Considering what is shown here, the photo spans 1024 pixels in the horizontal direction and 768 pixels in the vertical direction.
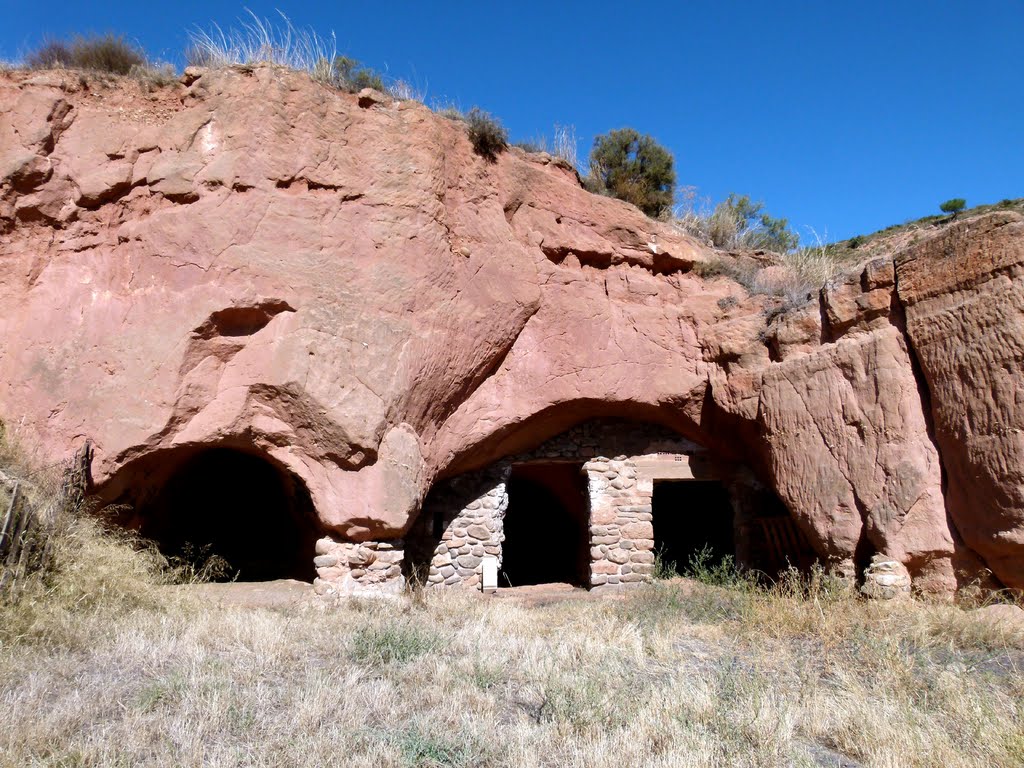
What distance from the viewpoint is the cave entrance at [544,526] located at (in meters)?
10.9

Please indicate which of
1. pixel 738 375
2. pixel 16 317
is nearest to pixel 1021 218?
pixel 738 375

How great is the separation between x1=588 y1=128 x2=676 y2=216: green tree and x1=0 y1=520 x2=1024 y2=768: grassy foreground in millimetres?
7170

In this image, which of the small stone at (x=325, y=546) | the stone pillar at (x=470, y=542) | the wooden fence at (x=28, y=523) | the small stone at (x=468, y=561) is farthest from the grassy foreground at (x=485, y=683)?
the small stone at (x=468, y=561)

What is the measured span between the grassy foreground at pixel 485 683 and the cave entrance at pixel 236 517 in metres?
1.82

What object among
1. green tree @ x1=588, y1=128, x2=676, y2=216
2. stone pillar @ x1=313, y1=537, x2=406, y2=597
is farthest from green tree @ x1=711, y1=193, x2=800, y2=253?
stone pillar @ x1=313, y1=537, x2=406, y2=597

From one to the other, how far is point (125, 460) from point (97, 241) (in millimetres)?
2282

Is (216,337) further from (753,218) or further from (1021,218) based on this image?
(753,218)

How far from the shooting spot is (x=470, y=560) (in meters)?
9.09

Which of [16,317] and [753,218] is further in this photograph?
[753,218]

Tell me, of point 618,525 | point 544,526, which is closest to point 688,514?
point 544,526

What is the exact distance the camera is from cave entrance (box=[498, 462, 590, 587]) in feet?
35.8

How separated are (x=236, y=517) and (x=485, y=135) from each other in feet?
20.2

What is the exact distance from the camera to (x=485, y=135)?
8789 millimetres

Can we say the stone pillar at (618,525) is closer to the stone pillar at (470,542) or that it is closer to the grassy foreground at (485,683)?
the stone pillar at (470,542)
